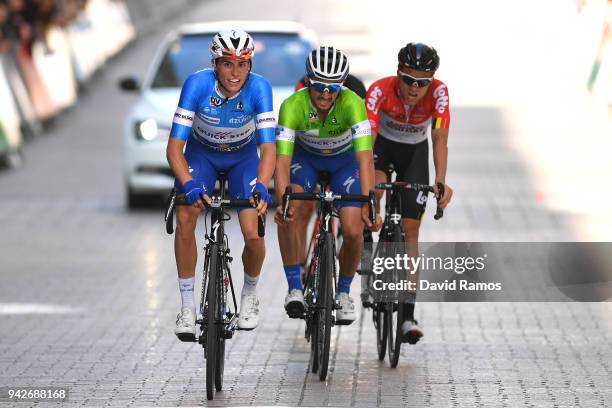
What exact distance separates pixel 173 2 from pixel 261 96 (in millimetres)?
40195

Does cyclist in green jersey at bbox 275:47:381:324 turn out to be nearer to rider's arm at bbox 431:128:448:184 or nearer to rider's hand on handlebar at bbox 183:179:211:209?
rider's arm at bbox 431:128:448:184

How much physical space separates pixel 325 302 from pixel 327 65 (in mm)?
1372

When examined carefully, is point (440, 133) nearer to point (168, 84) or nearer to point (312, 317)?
point (312, 317)

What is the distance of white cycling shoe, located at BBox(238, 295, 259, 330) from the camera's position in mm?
9609

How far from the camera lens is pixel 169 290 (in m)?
13.8

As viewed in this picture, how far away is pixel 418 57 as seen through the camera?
10055mm

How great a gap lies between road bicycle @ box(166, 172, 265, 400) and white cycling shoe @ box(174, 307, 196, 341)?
0.22ft

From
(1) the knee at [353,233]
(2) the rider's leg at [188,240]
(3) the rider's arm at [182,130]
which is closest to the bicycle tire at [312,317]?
(1) the knee at [353,233]

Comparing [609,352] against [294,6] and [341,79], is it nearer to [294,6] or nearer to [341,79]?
[341,79]

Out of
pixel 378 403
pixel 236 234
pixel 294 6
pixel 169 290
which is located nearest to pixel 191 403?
pixel 378 403

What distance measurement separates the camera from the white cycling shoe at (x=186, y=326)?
9.35m

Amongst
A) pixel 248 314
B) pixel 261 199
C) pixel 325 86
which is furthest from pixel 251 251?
pixel 325 86

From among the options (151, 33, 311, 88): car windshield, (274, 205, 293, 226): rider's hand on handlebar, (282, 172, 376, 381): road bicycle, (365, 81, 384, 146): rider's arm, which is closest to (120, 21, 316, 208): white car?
(151, 33, 311, 88): car windshield

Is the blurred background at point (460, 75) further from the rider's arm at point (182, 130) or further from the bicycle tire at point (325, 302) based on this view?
the rider's arm at point (182, 130)
